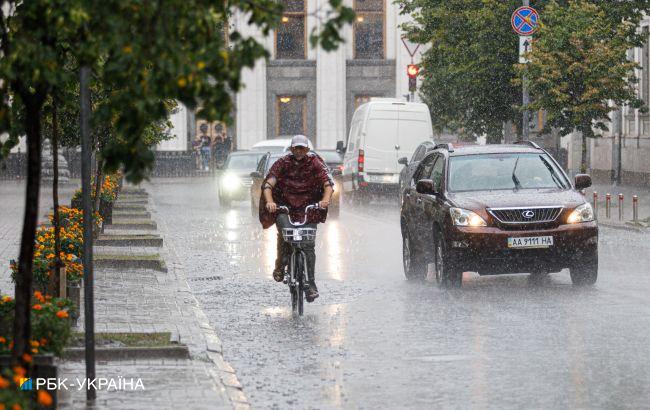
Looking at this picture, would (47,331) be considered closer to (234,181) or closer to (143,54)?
(143,54)

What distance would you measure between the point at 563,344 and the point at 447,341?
881 mm

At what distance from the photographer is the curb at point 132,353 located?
1008 cm

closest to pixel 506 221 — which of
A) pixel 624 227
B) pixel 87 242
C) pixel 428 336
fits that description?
pixel 428 336

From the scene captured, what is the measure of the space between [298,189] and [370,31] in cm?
5824

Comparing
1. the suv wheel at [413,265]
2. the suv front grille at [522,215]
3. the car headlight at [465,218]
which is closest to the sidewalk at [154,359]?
the suv wheel at [413,265]

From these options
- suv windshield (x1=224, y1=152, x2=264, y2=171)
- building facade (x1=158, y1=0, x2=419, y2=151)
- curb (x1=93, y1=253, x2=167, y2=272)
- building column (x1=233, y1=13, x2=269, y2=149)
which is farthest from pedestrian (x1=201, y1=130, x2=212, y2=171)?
curb (x1=93, y1=253, x2=167, y2=272)

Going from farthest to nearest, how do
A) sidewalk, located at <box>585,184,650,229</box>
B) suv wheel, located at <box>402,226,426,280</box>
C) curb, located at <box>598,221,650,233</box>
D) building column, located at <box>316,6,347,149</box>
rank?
building column, located at <box>316,6,347,149</box> < sidewalk, located at <box>585,184,650,229</box> < curb, located at <box>598,221,650,233</box> < suv wheel, located at <box>402,226,426,280</box>

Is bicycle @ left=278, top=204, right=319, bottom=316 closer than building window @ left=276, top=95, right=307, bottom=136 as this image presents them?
Yes

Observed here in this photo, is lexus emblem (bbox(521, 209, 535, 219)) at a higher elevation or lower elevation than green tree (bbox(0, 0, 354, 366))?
lower

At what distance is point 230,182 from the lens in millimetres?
36312

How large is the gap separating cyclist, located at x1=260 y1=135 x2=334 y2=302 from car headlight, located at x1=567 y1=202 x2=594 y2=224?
10.1 ft

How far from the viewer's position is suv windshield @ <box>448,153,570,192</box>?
53.9 feet

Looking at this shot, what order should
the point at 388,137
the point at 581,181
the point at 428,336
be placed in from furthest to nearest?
the point at 388,137 → the point at 581,181 → the point at 428,336

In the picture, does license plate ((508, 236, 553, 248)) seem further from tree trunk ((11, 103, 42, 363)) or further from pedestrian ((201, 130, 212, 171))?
pedestrian ((201, 130, 212, 171))
